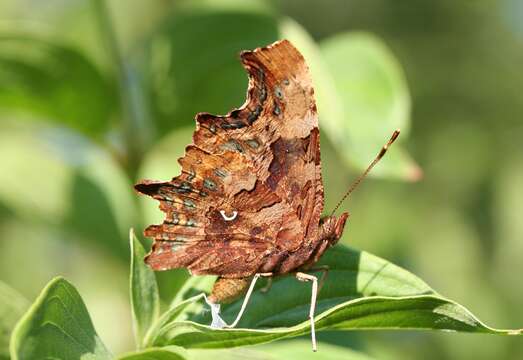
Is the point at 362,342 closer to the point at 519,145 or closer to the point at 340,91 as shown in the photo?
the point at 340,91

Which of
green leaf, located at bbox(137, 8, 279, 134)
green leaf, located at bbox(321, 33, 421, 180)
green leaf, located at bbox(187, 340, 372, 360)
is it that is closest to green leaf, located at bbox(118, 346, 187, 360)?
green leaf, located at bbox(187, 340, 372, 360)

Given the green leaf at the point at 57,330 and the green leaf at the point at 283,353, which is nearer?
the green leaf at the point at 57,330

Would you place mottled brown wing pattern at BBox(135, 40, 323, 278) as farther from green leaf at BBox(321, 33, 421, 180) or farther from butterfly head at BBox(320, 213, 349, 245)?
green leaf at BBox(321, 33, 421, 180)

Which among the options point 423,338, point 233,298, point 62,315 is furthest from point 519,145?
point 62,315

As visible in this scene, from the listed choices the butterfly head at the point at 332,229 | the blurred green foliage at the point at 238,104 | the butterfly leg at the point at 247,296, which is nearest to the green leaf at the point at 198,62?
the blurred green foliage at the point at 238,104

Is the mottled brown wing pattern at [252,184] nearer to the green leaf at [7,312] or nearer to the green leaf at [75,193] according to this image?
the green leaf at [7,312]
